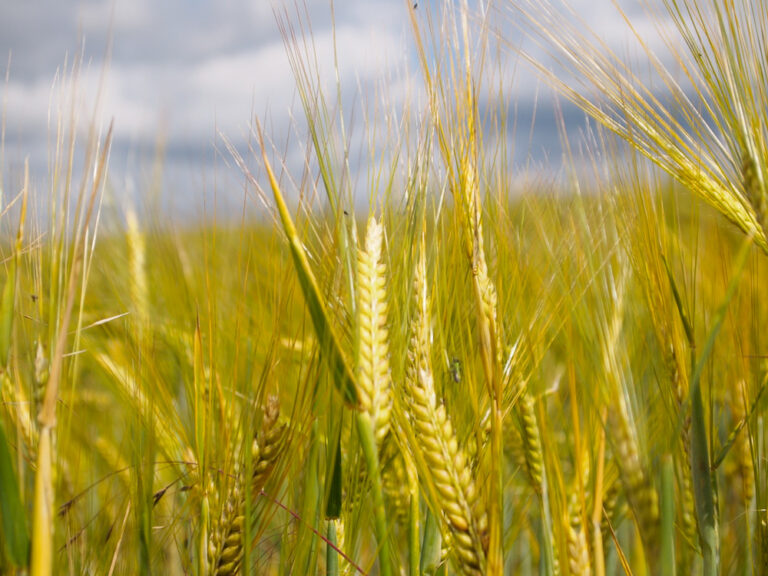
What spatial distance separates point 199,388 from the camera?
808mm

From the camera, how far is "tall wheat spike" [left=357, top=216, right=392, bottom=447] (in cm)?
69

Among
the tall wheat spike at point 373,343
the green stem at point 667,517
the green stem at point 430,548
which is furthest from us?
the green stem at point 430,548

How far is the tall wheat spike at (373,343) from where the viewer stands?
69 cm

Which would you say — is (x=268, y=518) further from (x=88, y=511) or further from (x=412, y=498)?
(x=88, y=511)

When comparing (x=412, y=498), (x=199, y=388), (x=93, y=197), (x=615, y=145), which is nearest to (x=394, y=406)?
(x=412, y=498)

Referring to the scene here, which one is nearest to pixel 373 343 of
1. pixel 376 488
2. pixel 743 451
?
pixel 376 488

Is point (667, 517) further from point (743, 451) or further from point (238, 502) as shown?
point (743, 451)

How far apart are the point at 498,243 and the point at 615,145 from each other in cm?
24

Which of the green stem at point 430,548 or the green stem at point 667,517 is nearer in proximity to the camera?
the green stem at point 667,517

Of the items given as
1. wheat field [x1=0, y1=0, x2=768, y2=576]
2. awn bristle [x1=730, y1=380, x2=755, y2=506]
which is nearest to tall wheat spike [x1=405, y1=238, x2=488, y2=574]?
wheat field [x1=0, y1=0, x2=768, y2=576]

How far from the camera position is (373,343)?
2.38 feet

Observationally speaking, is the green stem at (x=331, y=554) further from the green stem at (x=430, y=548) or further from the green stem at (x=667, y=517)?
the green stem at (x=667, y=517)

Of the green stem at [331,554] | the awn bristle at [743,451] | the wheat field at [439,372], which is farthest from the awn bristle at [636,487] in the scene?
the awn bristle at [743,451]

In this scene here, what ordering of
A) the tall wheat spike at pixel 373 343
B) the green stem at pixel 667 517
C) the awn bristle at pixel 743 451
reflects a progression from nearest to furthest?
the green stem at pixel 667 517
the tall wheat spike at pixel 373 343
the awn bristle at pixel 743 451
